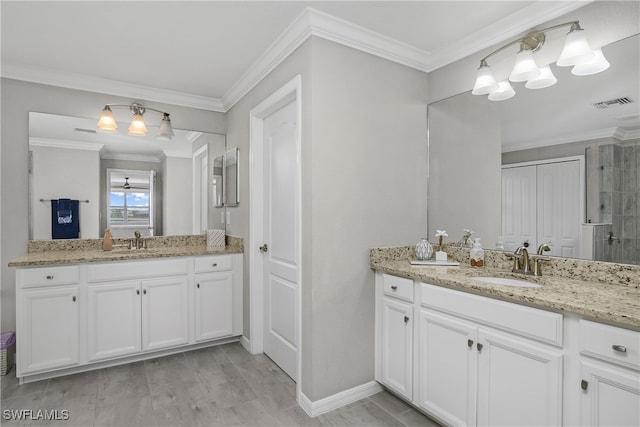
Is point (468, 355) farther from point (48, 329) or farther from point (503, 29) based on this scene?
point (48, 329)

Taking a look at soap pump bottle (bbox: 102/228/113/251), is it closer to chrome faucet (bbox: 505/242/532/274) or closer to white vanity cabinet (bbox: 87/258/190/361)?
white vanity cabinet (bbox: 87/258/190/361)

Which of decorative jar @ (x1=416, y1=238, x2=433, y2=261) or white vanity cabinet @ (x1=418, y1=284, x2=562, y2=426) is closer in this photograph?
white vanity cabinet @ (x1=418, y1=284, x2=562, y2=426)

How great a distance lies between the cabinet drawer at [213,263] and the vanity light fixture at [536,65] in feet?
7.98

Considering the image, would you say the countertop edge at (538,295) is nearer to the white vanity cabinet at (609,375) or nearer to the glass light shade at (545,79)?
the white vanity cabinet at (609,375)

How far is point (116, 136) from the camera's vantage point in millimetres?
3160

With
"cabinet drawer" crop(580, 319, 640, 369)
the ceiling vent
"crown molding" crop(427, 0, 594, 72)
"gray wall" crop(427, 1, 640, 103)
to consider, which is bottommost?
"cabinet drawer" crop(580, 319, 640, 369)

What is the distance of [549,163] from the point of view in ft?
6.67

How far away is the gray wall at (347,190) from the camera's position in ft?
6.90

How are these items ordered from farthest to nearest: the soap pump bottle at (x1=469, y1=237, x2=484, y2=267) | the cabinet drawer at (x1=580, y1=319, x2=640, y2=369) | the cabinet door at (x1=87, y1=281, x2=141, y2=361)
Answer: the cabinet door at (x1=87, y1=281, x2=141, y2=361) → the soap pump bottle at (x1=469, y1=237, x2=484, y2=267) → the cabinet drawer at (x1=580, y1=319, x2=640, y2=369)

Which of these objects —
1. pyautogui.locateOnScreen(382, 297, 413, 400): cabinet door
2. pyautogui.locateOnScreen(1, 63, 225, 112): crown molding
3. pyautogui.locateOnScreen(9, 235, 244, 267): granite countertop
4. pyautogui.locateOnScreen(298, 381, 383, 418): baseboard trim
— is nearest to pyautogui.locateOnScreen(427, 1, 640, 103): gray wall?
pyautogui.locateOnScreen(382, 297, 413, 400): cabinet door

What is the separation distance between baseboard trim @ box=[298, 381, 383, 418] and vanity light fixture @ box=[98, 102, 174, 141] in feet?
8.41

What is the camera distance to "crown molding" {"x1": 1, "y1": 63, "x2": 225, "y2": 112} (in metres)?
2.72

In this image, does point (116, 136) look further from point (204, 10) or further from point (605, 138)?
point (605, 138)

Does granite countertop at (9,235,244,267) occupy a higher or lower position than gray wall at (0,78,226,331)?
lower
